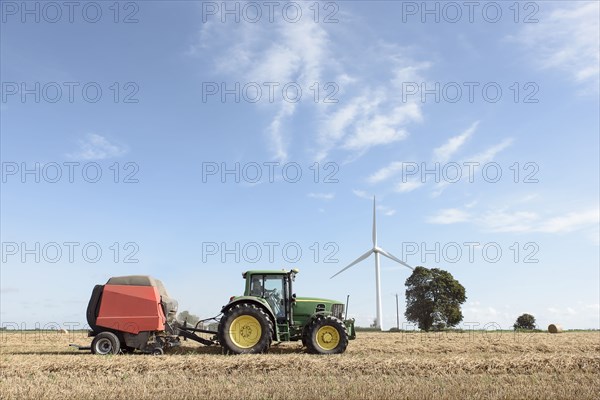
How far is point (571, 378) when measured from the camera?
37.3 feet

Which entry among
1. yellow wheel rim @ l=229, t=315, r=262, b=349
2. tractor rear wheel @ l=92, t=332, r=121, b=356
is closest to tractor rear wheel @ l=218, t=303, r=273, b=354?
yellow wheel rim @ l=229, t=315, r=262, b=349

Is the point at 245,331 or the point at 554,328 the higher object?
the point at 245,331

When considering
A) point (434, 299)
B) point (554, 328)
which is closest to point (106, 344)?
point (554, 328)

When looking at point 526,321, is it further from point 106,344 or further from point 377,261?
point 106,344

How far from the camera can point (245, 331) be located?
15117 mm

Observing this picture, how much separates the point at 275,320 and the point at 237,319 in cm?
105

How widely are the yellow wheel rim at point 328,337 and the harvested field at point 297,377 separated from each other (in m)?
0.82

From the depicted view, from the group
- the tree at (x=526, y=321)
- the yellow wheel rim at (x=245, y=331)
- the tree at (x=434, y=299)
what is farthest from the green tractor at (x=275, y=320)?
the tree at (x=526, y=321)

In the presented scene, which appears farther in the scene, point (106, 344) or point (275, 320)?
point (106, 344)

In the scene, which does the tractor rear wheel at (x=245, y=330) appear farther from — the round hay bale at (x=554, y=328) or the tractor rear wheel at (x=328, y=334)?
the round hay bale at (x=554, y=328)

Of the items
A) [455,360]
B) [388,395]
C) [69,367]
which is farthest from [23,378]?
[455,360]

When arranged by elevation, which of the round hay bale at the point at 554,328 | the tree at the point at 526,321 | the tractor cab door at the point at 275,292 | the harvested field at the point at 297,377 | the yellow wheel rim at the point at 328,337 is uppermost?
Answer: the tractor cab door at the point at 275,292

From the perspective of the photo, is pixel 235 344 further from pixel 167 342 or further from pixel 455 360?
pixel 455 360

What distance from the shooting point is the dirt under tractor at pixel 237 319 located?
15.0 metres
